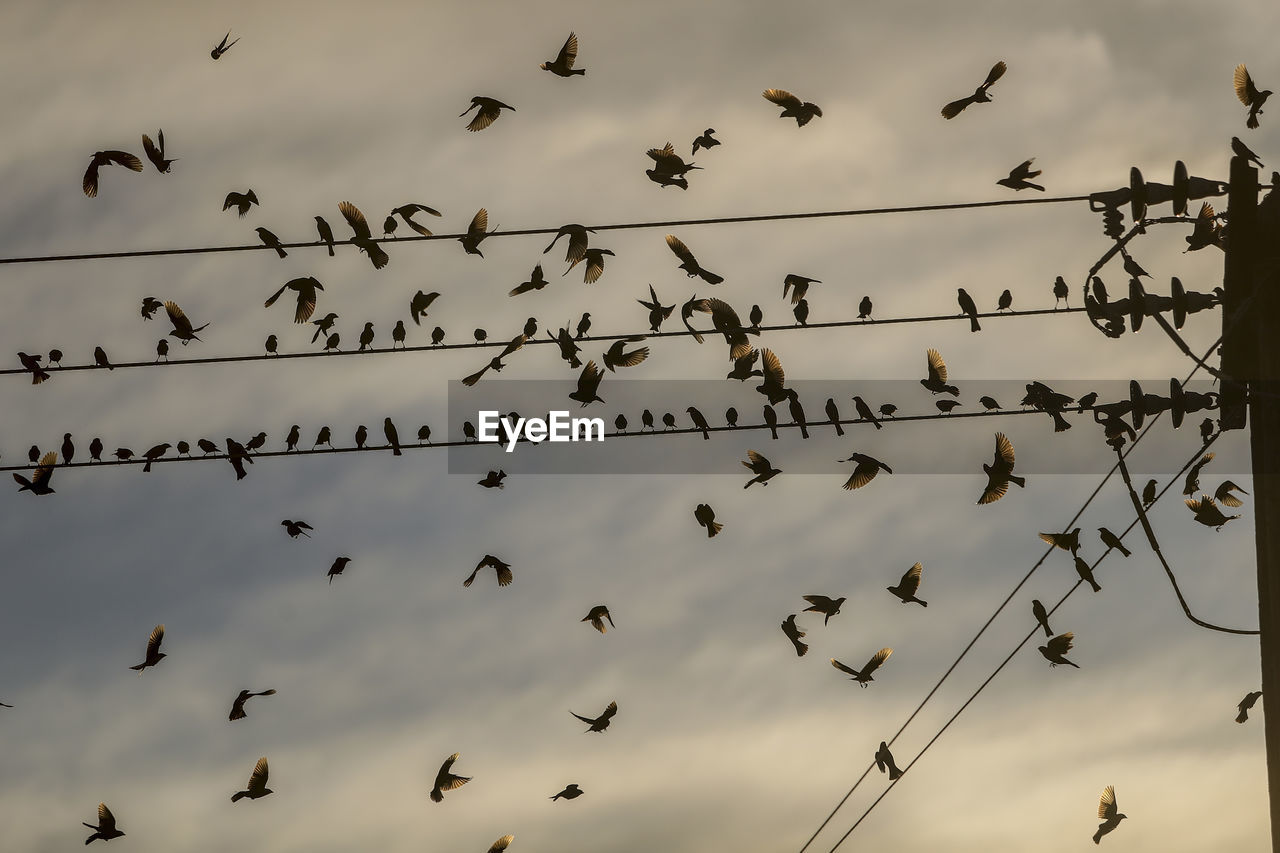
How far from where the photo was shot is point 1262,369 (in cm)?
863

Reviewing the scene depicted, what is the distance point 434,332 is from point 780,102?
143 inches

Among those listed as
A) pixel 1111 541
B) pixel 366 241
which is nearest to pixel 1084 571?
pixel 1111 541

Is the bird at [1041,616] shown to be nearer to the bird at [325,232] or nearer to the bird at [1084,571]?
the bird at [1084,571]

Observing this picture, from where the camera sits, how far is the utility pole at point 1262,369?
324 inches

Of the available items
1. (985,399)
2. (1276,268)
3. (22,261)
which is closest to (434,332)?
(22,261)

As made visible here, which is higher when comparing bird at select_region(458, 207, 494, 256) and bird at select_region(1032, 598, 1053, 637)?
bird at select_region(458, 207, 494, 256)

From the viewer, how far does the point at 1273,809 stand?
8.28m

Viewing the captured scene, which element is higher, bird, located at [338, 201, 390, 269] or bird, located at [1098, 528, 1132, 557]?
bird, located at [338, 201, 390, 269]

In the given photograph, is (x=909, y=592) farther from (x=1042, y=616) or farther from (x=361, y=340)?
(x=361, y=340)

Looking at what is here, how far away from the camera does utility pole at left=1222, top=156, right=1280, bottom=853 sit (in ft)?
27.0

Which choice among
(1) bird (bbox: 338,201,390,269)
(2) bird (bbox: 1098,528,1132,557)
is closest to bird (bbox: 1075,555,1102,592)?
(2) bird (bbox: 1098,528,1132,557)

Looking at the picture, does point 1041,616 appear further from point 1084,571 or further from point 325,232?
point 325,232

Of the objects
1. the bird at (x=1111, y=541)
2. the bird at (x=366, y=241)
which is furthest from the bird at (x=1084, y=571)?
the bird at (x=366, y=241)

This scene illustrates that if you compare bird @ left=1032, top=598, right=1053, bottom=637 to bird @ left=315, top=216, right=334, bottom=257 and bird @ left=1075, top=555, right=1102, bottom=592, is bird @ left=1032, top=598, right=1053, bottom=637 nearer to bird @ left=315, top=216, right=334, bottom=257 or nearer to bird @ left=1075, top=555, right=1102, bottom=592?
bird @ left=1075, top=555, right=1102, bottom=592
